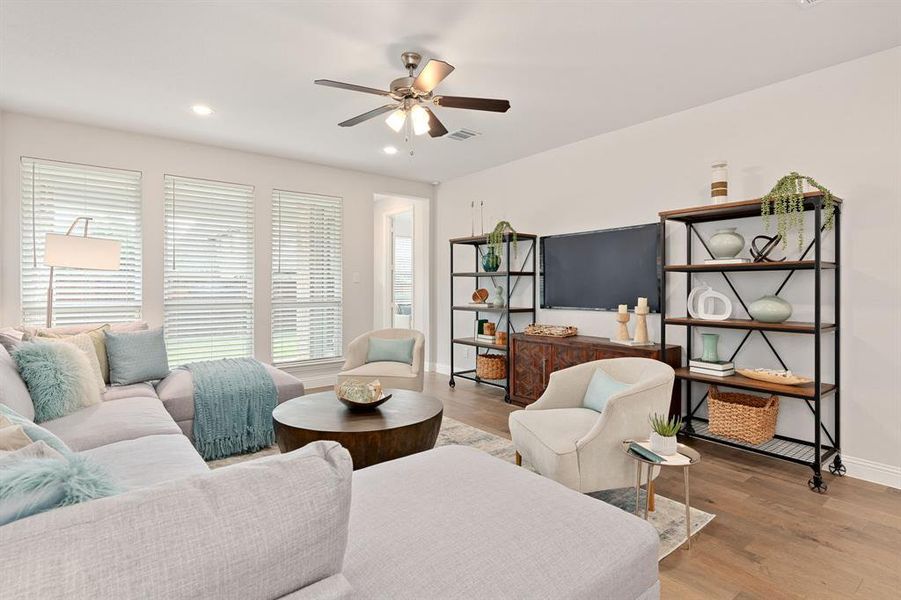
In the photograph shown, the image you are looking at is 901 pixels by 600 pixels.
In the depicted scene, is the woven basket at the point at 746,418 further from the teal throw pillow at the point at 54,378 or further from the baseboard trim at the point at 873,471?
the teal throw pillow at the point at 54,378

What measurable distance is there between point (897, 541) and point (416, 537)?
8.24ft

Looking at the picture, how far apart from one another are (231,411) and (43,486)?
2.67 m

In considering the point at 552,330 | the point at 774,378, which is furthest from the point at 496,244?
the point at 774,378

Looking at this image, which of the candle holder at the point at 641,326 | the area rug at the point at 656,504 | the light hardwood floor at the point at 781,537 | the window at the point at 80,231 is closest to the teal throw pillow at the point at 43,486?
the area rug at the point at 656,504

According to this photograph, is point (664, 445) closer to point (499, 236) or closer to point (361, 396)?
point (361, 396)

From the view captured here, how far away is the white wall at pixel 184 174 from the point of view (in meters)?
3.91

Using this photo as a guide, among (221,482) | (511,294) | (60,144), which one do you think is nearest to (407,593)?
(221,482)

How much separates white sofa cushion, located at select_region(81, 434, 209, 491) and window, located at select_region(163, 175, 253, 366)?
270 centimetres

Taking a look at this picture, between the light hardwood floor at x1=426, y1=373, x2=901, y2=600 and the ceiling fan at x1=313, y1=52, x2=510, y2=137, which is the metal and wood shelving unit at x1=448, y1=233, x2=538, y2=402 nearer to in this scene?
the ceiling fan at x1=313, y1=52, x2=510, y2=137

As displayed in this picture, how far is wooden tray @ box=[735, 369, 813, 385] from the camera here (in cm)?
298

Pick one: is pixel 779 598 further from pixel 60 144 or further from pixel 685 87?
pixel 60 144

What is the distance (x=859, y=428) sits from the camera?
9.84 feet

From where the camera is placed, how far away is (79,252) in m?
3.51

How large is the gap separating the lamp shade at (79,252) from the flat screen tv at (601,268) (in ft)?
12.9
